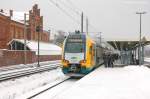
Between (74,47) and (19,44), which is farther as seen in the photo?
(19,44)

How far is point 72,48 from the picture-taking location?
1103 inches

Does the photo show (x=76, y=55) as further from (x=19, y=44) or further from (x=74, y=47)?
(x=19, y=44)

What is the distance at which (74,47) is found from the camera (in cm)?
2806

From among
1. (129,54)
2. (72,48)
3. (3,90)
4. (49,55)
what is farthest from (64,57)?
(49,55)

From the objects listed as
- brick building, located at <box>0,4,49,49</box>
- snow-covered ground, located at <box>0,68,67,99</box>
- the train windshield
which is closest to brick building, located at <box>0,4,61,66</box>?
brick building, located at <box>0,4,49,49</box>

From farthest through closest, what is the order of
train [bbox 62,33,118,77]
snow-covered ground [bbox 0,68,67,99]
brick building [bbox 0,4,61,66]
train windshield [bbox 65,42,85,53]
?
brick building [bbox 0,4,61,66]
train windshield [bbox 65,42,85,53]
train [bbox 62,33,118,77]
snow-covered ground [bbox 0,68,67,99]

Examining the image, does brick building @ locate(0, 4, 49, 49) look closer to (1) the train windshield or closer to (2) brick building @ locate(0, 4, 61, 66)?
(2) brick building @ locate(0, 4, 61, 66)

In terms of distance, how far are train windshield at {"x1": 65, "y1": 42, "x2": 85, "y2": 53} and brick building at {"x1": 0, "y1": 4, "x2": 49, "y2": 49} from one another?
129 feet

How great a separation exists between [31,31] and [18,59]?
2884 cm

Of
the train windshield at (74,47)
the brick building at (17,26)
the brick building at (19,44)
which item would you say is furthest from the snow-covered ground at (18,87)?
the brick building at (17,26)

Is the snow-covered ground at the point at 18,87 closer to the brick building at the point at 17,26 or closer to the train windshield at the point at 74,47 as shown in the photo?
the train windshield at the point at 74,47

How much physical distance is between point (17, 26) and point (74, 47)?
53.0 m

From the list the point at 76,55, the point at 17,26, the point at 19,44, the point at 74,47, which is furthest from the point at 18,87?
the point at 17,26

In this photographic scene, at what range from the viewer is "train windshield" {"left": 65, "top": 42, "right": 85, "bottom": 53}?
27828mm
